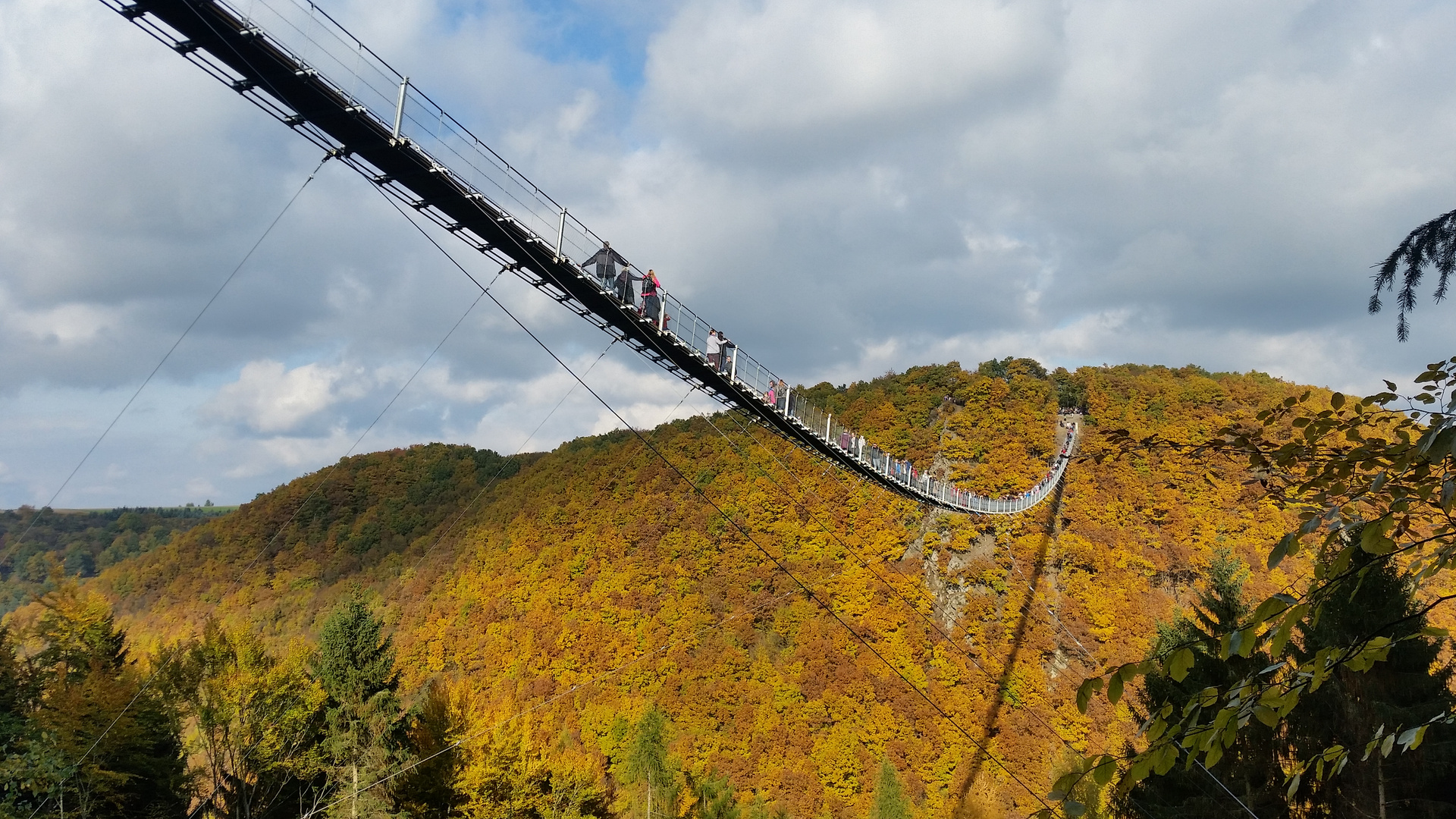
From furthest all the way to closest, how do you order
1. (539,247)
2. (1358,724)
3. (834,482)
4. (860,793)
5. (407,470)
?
(407,470)
(834,482)
(860,793)
(539,247)
(1358,724)

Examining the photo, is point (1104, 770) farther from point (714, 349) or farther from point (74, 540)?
point (74, 540)

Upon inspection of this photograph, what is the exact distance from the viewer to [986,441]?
42.7 m

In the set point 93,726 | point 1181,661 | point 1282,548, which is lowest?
point 93,726

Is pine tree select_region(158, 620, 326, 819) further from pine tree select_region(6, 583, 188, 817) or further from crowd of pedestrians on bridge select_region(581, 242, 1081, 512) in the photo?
crowd of pedestrians on bridge select_region(581, 242, 1081, 512)

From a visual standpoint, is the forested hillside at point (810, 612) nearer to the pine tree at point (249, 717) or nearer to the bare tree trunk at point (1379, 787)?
the pine tree at point (249, 717)

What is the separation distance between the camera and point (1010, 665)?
105ft

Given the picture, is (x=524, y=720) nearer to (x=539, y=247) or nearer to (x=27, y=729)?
(x=27, y=729)

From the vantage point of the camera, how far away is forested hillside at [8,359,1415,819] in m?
28.2

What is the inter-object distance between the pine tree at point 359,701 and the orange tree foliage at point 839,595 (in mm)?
1968

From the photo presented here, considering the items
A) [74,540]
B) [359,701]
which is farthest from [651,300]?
[74,540]

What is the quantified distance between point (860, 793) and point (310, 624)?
41096 mm

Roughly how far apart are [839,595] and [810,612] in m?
2.08

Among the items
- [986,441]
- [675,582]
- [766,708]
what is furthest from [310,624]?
[986,441]

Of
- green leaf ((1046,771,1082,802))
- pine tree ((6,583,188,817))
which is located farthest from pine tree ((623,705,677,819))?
green leaf ((1046,771,1082,802))
